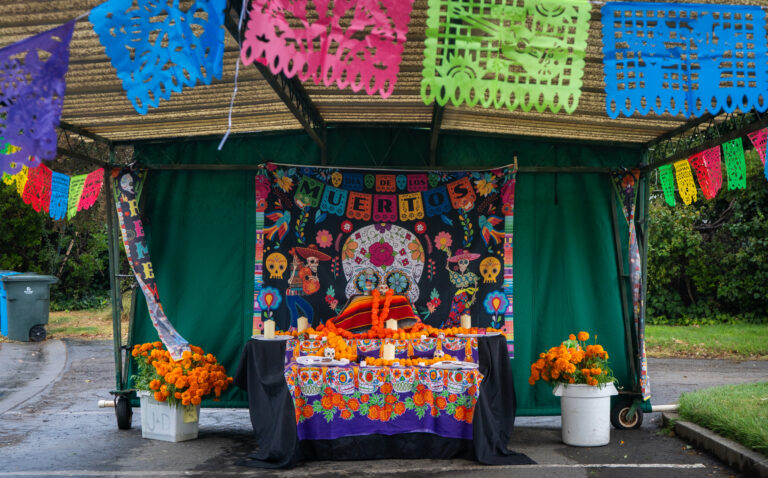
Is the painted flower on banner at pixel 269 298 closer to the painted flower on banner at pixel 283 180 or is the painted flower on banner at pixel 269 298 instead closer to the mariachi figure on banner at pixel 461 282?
the painted flower on banner at pixel 283 180

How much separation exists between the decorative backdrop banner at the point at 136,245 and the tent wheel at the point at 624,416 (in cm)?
429

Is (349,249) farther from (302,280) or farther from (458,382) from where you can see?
(458,382)

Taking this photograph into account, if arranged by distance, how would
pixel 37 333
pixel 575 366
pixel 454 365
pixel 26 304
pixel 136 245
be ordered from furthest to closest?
pixel 37 333
pixel 26 304
pixel 136 245
pixel 575 366
pixel 454 365

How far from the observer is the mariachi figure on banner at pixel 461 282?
708 cm

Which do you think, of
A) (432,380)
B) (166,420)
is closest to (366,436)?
(432,380)

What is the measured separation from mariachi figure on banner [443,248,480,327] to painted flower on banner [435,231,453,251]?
0.17ft

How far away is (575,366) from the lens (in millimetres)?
6414

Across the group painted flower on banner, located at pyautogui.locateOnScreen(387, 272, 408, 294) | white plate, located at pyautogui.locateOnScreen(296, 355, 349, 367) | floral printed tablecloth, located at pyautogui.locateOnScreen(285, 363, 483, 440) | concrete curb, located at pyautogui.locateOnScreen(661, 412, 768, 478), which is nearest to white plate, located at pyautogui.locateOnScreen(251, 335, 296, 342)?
white plate, located at pyautogui.locateOnScreen(296, 355, 349, 367)

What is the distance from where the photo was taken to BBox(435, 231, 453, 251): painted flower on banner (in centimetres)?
717

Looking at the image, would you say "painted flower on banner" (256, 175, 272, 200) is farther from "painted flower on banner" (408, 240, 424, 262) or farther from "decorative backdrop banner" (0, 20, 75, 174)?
"decorative backdrop banner" (0, 20, 75, 174)

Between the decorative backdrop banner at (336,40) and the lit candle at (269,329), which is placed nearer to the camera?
the decorative backdrop banner at (336,40)

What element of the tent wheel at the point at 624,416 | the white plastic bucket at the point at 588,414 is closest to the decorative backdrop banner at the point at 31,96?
the white plastic bucket at the point at 588,414

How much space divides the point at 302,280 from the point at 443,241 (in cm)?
149

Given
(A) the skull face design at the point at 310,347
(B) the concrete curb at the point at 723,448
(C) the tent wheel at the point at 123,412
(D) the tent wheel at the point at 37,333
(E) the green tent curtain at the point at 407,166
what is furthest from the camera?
(D) the tent wheel at the point at 37,333
